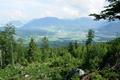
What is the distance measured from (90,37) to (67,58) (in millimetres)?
36241

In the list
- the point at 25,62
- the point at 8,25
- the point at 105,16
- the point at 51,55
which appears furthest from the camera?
the point at 51,55

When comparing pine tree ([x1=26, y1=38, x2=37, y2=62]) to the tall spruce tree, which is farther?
pine tree ([x1=26, y1=38, x2=37, y2=62])

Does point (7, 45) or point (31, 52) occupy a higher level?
point (7, 45)

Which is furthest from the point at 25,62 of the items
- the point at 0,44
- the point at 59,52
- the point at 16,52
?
the point at 59,52

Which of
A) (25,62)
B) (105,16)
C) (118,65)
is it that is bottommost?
(25,62)

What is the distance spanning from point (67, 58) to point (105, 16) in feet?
281

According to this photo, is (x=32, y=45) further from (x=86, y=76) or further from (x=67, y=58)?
(x=86, y=76)

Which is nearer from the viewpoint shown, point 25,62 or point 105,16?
point 105,16

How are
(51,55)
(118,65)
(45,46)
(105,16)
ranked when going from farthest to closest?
(45,46) → (51,55) → (118,65) → (105,16)

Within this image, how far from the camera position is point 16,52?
12188 centimetres

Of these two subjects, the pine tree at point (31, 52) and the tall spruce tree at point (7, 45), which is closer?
the tall spruce tree at point (7, 45)

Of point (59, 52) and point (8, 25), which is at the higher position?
point (8, 25)

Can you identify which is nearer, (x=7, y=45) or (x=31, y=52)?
(x=7, y=45)

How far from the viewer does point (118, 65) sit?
29.5 m
